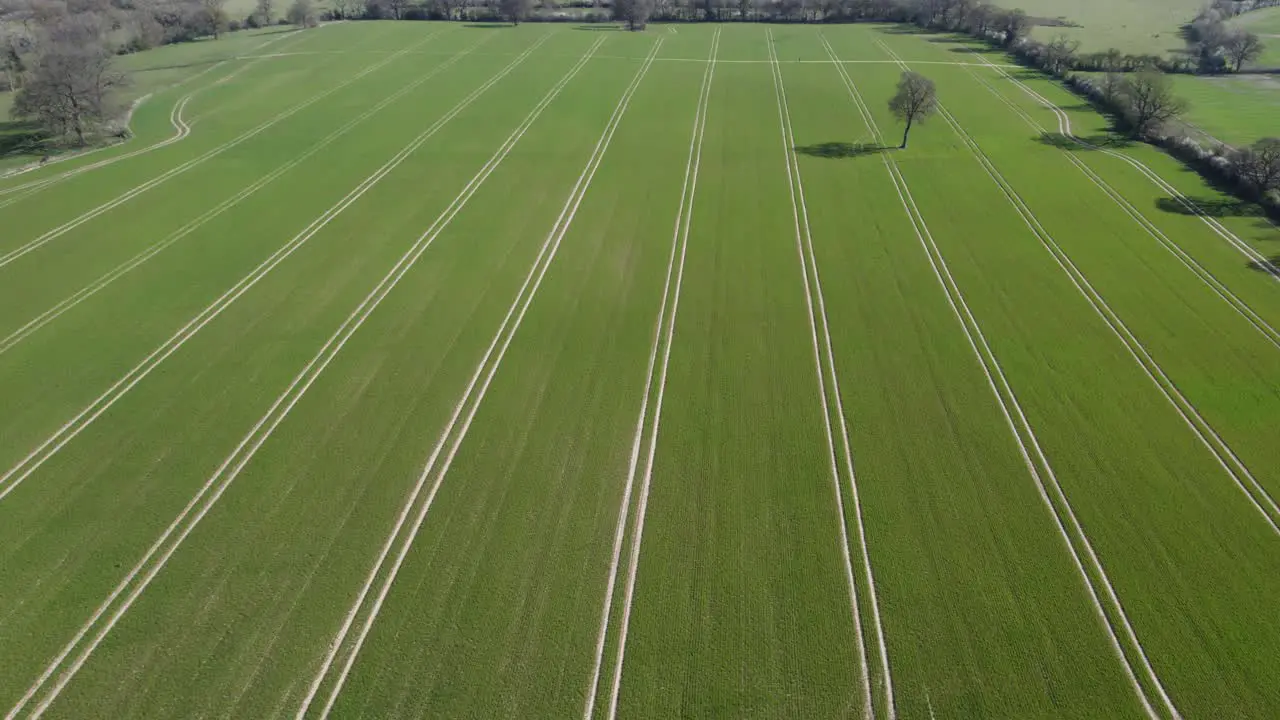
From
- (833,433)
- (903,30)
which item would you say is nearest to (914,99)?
(833,433)

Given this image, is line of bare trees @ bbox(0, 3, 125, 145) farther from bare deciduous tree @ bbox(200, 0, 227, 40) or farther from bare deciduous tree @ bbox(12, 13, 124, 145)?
bare deciduous tree @ bbox(200, 0, 227, 40)

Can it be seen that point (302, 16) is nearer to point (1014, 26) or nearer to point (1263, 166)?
point (1014, 26)

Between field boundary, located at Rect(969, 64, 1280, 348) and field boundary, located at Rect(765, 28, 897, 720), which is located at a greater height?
field boundary, located at Rect(969, 64, 1280, 348)

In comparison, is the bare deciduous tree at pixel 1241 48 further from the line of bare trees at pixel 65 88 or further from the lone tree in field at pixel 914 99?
the line of bare trees at pixel 65 88

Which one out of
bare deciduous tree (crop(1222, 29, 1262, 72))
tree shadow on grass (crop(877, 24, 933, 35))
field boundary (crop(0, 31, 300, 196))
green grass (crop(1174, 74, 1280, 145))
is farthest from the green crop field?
tree shadow on grass (crop(877, 24, 933, 35))

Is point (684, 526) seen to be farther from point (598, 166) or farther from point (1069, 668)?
point (598, 166)

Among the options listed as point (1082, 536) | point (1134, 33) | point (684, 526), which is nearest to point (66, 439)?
point (684, 526)
